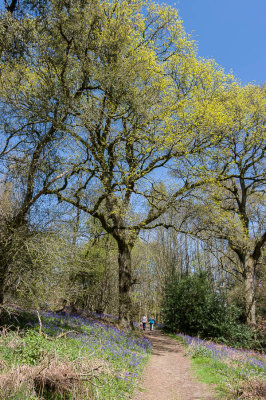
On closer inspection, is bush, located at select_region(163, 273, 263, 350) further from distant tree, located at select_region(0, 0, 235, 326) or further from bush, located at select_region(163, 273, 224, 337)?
distant tree, located at select_region(0, 0, 235, 326)

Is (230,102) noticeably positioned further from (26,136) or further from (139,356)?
(139,356)

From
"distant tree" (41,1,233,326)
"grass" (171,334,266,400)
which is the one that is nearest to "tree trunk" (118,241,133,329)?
"distant tree" (41,1,233,326)

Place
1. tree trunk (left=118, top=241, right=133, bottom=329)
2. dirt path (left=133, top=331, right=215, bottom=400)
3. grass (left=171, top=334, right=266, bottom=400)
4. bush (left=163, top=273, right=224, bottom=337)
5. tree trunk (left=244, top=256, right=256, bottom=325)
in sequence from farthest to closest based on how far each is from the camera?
bush (left=163, top=273, right=224, bottom=337)
tree trunk (left=244, top=256, right=256, bottom=325)
tree trunk (left=118, top=241, right=133, bottom=329)
dirt path (left=133, top=331, right=215, bottom=400)
grass (left=171, top=334, right=266, bottom=400)

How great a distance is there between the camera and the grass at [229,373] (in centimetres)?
534

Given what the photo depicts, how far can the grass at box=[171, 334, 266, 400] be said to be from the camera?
5.34 metres

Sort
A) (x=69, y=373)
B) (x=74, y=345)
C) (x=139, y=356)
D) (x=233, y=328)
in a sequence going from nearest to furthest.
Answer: (x=69, y=373) < (x=74, y=345) < (x=139, y=356) < (x=233, y=328)

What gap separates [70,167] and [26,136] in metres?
1.52

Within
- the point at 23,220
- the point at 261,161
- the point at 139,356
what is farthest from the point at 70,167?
the point at 261,161

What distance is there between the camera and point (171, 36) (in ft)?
45.8

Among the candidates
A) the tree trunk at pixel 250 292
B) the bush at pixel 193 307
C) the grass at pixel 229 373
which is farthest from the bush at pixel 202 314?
the grass at pixel 229 373

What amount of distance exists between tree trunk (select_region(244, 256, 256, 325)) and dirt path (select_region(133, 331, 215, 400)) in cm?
652

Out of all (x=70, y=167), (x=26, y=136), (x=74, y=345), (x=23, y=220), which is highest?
(x=26, y=136)

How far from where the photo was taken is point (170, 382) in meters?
7.62

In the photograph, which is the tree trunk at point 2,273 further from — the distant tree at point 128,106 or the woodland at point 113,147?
the distant tree at point 128,106
